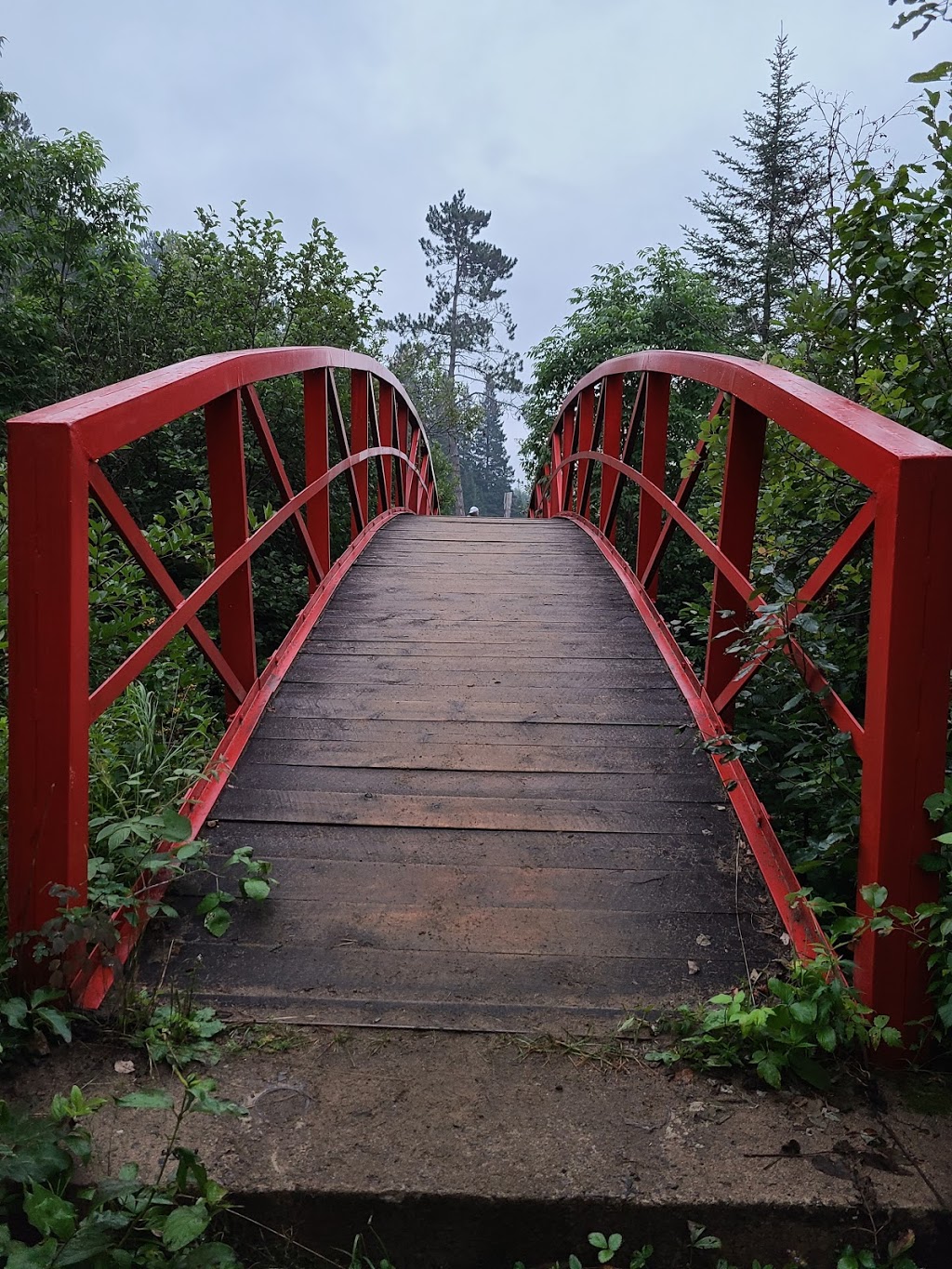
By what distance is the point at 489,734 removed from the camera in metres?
3.04

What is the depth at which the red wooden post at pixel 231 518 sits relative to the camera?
9.68ft

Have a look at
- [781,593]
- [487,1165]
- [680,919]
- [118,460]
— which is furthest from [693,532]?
[118,460]

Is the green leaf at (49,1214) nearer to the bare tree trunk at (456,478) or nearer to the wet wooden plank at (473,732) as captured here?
the wet wooden plank at (473,732)

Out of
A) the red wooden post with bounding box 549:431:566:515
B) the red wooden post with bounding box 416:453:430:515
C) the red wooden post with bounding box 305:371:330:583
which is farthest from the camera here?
the red wooden post with bounding box 416:453:430:515

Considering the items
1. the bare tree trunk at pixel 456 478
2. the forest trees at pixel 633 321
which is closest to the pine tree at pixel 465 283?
the bare tree trunk at pixel 456 478

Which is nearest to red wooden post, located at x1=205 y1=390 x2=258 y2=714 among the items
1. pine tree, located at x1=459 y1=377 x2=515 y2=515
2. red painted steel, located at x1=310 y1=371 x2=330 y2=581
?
red painted steel, located at x1=310 y1=371 x2=330 y2=581

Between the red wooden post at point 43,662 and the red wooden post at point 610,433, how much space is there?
13.8 feet

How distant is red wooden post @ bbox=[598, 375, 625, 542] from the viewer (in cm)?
575

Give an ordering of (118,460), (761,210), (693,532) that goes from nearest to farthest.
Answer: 1. (693,532)
2. (118,460)
3. (761,210)

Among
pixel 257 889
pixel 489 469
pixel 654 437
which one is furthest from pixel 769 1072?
pixel 489 469

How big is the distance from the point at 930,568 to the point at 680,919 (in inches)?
38.9

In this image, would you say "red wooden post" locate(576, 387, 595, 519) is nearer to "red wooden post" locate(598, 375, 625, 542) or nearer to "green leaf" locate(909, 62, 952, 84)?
"red wooden post" locate(598, 375, 625, 542)

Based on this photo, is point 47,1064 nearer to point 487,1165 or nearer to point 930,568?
point 487,1165

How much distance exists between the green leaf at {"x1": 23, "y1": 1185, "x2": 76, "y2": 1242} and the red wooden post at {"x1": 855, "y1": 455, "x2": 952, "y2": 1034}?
139 centimetres
